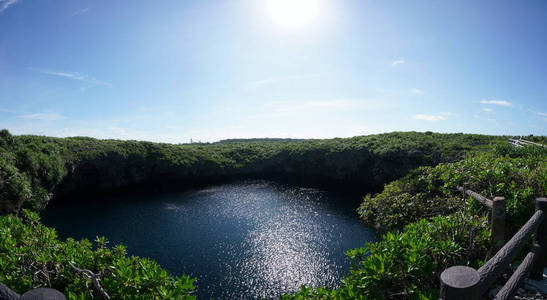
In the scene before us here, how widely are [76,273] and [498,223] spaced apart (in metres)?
9.81

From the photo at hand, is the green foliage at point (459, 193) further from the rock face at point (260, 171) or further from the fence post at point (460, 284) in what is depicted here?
the rock face at point (260, 171)

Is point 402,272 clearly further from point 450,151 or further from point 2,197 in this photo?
point 450,151

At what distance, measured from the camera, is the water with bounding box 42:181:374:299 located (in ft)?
51.6

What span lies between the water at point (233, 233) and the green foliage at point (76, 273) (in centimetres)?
946

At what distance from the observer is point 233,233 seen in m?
22.2

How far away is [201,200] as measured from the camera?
33.2 metres

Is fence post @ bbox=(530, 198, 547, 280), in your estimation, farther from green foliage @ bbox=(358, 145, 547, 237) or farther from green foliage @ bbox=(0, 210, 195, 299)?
green foliage @ bbox=(0, 210, 195, 299)

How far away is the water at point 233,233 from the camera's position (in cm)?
1573

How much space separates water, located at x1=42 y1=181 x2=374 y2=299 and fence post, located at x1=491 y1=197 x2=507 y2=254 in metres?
11.6

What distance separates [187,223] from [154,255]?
666 cm

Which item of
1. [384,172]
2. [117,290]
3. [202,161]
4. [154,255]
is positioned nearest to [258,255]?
[154,255]

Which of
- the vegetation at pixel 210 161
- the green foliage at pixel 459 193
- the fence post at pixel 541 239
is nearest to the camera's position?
the fence post at pixel 541 239

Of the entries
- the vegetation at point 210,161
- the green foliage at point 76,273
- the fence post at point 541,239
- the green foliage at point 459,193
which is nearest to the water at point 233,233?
the vegetation at point 210,161

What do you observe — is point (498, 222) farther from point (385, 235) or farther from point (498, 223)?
point (385, 235)
